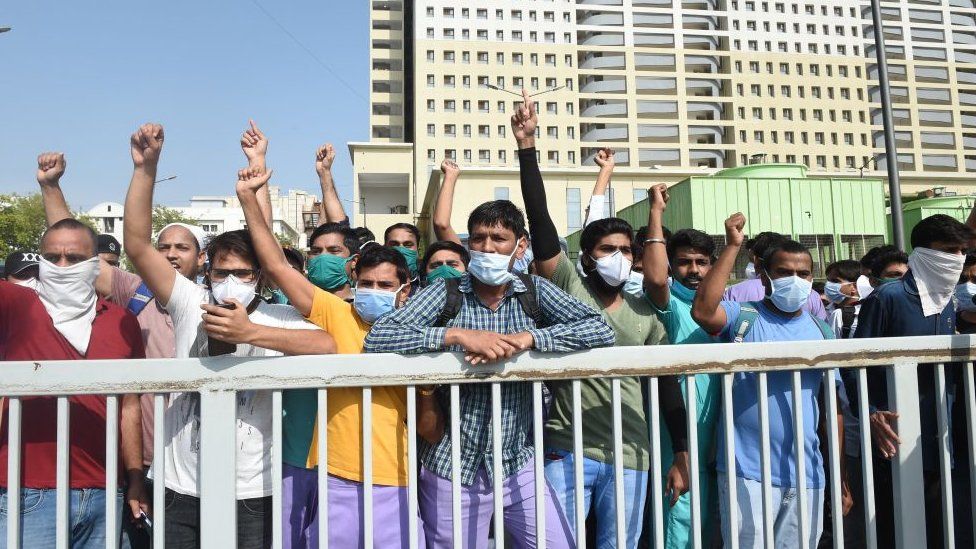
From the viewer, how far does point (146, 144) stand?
2729 millimetres

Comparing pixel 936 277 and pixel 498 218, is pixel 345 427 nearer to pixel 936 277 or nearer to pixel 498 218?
pixel 498 218

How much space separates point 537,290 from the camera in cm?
269

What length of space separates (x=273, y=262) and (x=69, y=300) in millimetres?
898

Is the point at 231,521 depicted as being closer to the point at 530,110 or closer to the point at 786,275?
the point at 530,110

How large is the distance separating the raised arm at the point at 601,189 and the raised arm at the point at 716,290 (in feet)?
3.00

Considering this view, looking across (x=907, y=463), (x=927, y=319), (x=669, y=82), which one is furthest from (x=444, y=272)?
(x=669, y=82)

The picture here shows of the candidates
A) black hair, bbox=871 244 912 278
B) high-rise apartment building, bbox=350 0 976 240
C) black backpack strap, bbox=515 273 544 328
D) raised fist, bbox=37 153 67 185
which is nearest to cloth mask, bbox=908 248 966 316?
black backpack strap, bbox=515 273 544 328

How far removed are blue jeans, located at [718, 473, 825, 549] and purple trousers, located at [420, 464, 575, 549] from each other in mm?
760

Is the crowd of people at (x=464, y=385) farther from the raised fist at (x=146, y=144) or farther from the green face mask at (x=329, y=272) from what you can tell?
the green face mask at (x=329, y=272)

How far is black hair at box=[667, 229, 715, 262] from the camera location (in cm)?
386

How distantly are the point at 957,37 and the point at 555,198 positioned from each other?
224 ft

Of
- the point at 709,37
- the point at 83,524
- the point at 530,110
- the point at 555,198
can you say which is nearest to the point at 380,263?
the point at 530,110

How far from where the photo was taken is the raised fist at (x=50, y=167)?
3426 mm

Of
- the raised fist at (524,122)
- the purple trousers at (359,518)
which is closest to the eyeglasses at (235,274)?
the purple trousers at (359,518)
